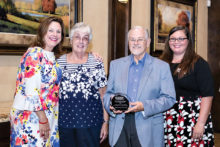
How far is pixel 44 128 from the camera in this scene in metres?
2.01

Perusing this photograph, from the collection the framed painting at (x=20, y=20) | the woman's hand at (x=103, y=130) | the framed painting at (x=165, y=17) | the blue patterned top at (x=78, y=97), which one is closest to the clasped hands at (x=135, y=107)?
the blue patterned top at (x=78, y=97)

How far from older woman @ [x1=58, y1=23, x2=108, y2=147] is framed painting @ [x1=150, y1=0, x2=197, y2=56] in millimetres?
2458

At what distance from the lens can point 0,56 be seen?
8.93 feet

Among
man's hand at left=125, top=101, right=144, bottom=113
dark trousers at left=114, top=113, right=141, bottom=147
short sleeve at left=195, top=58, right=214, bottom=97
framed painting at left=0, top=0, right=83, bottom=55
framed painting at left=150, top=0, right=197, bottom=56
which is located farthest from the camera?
framed painting at left=150, top=0, right=197, bottom=56

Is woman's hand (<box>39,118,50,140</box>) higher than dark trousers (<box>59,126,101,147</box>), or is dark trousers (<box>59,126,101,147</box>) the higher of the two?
woman's hand (<box>39,118,50,140</box>)

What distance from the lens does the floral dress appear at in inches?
76.1

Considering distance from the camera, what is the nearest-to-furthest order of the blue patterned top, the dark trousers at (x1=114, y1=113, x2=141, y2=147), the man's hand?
the man's hand, the dark trousers at (x1=114, y1=113, x2=141, y2=147), the blue patterned top

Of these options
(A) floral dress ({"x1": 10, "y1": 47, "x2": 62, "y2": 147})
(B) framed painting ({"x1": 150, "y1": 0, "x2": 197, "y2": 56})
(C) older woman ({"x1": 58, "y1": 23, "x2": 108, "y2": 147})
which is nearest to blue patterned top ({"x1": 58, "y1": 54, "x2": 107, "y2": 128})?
(C) older woman ({"x1": 58, "y1": 23, "x2": 108, "y2": 147})

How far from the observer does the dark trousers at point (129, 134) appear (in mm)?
2020

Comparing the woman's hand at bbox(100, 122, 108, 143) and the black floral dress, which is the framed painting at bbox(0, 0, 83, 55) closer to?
the woman's hand at bbox(100, 122, 108, 143)

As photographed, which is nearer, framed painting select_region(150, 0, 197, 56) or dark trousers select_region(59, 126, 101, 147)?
dark trousers select_region(59, 126, 101, 147)

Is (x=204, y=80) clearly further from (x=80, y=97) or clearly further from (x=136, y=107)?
(x=80, y=97)

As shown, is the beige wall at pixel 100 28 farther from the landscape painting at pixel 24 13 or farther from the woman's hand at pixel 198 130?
the woman's hand at pixel 198 130

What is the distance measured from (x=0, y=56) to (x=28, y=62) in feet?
3.07
